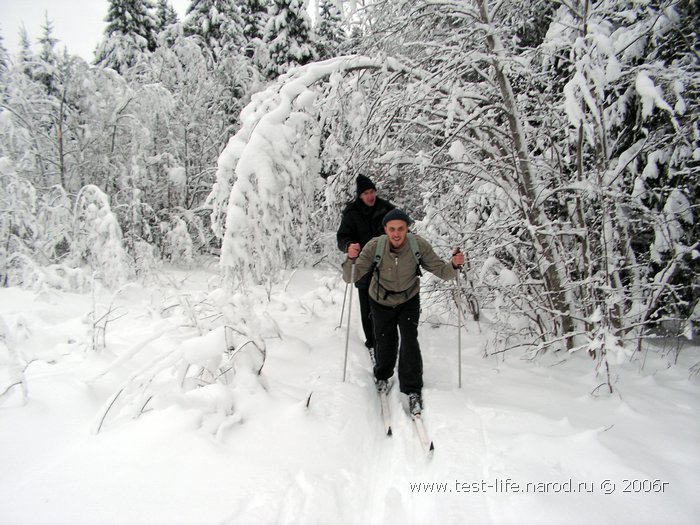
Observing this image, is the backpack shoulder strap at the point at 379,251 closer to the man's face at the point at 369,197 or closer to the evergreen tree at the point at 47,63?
the man's face at the point at 369,197

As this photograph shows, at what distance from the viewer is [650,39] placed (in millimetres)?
3514

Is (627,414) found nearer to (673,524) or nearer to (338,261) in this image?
(673,524)

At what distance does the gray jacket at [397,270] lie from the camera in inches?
142

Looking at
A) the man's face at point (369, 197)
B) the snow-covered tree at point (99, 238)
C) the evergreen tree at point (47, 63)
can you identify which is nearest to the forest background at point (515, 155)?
the man's face at point (369, 197)

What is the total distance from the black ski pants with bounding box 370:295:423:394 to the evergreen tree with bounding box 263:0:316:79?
11940 mm

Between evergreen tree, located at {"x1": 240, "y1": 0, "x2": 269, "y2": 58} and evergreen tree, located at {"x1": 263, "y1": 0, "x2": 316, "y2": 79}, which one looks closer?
evergreen tree, located at {"x1": 263, "y1": 0, "x2": 316, "y2": 79}

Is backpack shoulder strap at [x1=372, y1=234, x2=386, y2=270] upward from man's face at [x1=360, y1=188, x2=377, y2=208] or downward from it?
downward

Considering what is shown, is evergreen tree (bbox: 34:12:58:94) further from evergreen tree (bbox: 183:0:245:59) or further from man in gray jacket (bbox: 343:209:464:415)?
man in gray jacket (bbox: 343:209:464:415)

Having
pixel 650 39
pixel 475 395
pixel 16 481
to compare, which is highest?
pixel 650 39

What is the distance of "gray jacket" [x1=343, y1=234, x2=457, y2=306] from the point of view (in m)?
3.61

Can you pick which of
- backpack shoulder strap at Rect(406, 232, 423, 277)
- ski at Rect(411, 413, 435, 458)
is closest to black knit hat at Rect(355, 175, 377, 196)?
backpack shoulder strap at Rect(406, 232, 423, 277)

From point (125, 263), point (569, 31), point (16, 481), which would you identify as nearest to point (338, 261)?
point (125, 263)

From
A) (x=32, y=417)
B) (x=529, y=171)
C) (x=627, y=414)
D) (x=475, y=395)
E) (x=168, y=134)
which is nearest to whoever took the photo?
(x=32, y=417)

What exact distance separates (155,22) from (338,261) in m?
14.5
